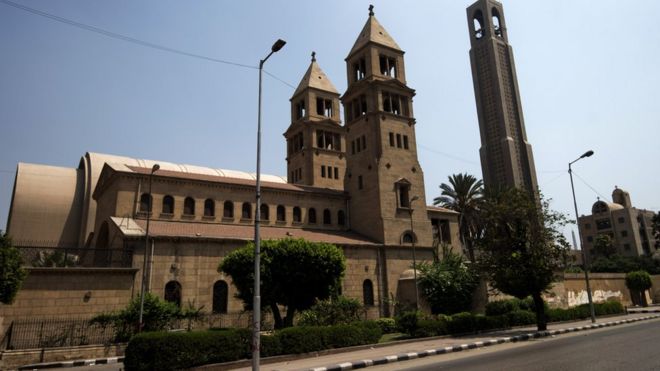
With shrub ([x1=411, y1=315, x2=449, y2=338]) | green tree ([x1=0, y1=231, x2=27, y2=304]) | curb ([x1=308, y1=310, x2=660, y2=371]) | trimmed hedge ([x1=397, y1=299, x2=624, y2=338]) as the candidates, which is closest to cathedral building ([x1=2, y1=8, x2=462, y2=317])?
green tree ([x1=0, y1=231, x2=27, y2=304])

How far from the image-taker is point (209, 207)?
35.5 metres

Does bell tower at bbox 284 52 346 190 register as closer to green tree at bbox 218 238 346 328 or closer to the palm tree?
the palm tree

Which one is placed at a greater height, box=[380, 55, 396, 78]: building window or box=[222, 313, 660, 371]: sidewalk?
box=[380, 55, 396, 78]: building window

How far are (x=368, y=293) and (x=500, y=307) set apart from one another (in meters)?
10.4

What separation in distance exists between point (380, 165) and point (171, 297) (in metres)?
21.7

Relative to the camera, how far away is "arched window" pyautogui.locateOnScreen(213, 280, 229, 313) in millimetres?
28828

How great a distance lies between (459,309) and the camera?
33.5 metres

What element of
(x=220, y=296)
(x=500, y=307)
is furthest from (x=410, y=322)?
(x=220, y=296)

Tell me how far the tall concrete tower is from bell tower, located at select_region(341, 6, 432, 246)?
53.1 m

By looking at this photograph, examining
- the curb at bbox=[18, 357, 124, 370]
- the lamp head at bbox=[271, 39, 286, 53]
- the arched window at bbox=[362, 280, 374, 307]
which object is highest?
the lamp head at bbox=[271, 39, 286, 53]

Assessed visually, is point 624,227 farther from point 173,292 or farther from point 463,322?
point 173,292

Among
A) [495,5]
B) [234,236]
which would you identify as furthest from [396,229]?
[495,5]

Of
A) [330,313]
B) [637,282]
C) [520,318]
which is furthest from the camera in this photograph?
[637,282]

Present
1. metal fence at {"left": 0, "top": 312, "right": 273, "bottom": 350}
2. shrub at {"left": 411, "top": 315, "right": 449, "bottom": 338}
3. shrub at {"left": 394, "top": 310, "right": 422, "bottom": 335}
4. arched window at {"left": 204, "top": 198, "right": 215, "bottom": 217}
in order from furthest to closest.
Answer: arched window at {"left": 204, "top": 198, "right": 215, "bottom": 217} < shrub at {"left": 394, "top": 310, "right": 422, "bottom": 335} < shrub at {"left": 411, "top": 315, "right": 449, "bottom": 338} < metal fence at {"left": 0, "top": 312, "right": 273, "bottom": 350}
